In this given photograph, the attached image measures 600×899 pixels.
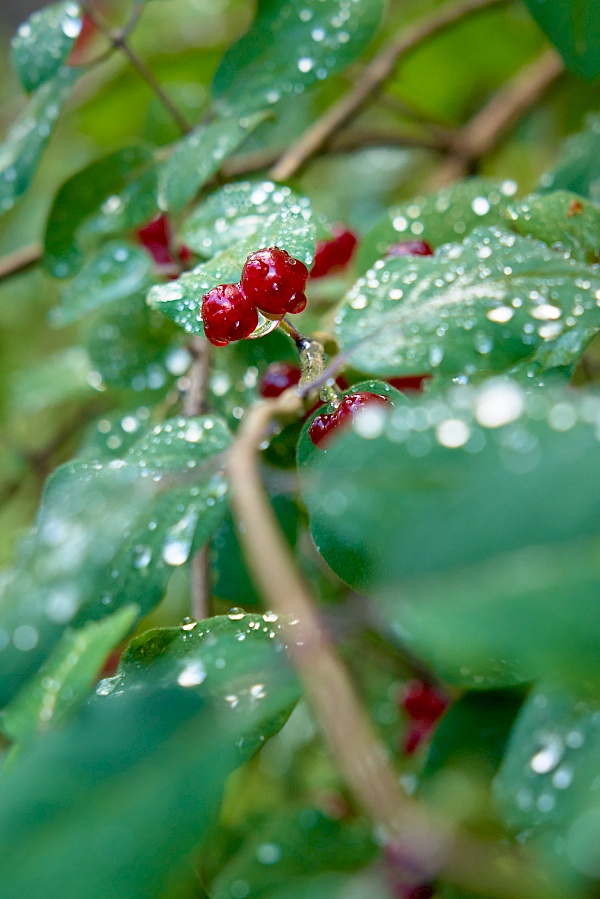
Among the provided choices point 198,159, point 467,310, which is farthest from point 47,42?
point 467,310

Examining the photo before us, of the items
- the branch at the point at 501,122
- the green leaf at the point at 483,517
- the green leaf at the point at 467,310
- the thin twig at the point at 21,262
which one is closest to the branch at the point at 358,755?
the green leaf at the point at 483,517

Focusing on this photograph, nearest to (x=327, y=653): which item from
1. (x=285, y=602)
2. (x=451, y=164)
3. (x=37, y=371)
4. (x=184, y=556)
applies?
(x=285, y=602)

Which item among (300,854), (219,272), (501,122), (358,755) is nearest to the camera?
(358,755)

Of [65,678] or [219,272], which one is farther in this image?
[219,272]

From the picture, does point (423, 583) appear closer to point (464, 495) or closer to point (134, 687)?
point (464, 495)

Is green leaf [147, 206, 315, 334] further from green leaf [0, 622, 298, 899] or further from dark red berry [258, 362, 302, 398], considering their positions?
green leaf [0, 622, 298, 899]

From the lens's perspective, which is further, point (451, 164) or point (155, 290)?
point (451, 164)

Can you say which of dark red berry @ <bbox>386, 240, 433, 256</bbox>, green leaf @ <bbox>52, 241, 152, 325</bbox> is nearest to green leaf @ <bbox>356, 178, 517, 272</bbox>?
dark red berry @ <bbox>386, 240, 433, 256</bbox>

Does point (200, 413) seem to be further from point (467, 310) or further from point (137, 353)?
point (467, 310)
